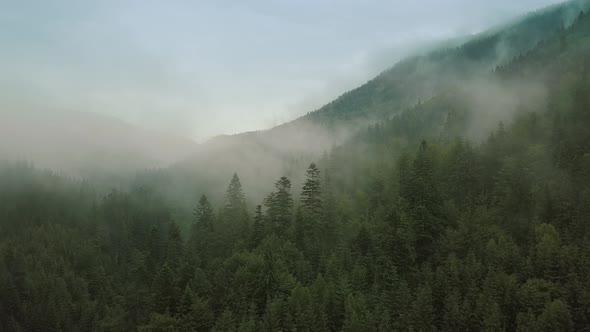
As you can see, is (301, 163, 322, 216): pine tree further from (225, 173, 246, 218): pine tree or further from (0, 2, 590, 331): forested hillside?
(225, 173, 246, 218): pine tree

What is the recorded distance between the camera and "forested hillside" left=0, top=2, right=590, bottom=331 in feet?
247

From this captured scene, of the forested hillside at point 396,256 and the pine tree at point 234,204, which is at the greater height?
the pine tree at point 234,204

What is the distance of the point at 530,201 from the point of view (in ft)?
315

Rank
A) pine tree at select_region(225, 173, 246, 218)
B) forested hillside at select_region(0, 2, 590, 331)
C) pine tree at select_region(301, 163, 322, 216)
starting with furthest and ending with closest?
pine tree at select_region(225, 173, 246, 218) → pine tree at select_region(301, 163, 322, 216) → forested hillside at select_region(0, 2, 590, 331)

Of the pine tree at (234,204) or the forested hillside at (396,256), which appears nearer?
the forested hillside at (396,256)

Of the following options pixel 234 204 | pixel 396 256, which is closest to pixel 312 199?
pixel 234 204

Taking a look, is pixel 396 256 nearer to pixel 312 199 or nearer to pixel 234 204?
pixel 312 199

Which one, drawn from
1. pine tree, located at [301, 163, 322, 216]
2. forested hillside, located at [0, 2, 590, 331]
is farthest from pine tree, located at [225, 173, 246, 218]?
pine tree, located at [301, 163, 322, 216]

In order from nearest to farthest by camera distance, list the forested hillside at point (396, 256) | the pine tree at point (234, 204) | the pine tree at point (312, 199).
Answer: the forested hillside at point (396, 256) → the pine tree at point (312, 199) → the pine tree at point (234, 204)

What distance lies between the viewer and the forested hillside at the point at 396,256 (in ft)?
247

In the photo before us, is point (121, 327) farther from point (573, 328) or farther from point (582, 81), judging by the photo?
point (582, 81)

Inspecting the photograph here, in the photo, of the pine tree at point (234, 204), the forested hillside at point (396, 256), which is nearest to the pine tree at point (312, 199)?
the forested hillside at point (396, 256)

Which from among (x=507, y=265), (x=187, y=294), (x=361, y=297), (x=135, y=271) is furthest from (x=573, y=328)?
(x=135, y=271)

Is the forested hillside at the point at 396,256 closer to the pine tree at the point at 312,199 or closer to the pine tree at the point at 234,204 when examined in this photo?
the pine tree at the point at 312,199
